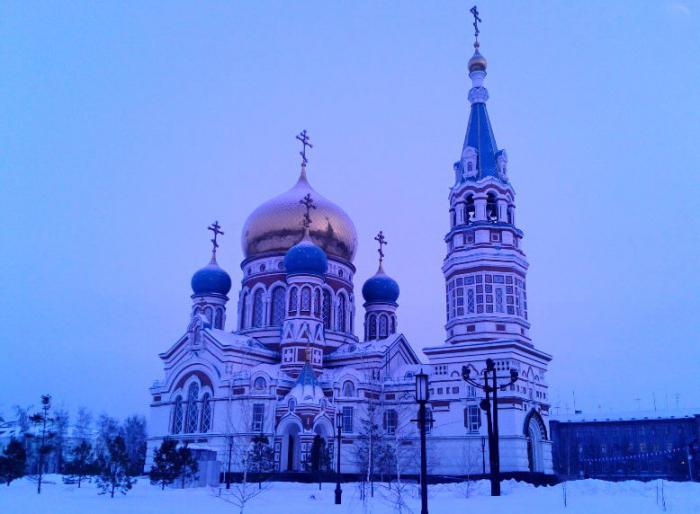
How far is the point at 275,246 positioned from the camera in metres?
42.8

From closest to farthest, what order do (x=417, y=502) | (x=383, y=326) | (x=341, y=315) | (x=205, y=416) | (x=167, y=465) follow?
(x=417, y=502) → (x=167, y=465) → (x=205, y=416) → (x=341, y=315) → (x=383, y=326)

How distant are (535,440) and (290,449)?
11.9 meters

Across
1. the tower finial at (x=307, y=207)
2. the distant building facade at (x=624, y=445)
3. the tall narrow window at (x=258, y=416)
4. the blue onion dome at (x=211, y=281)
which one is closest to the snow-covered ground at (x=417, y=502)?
the tall narrow window at (x=258, y=416)

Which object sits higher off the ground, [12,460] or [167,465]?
[12,460]

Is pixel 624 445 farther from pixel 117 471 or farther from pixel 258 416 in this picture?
pixel 117 471

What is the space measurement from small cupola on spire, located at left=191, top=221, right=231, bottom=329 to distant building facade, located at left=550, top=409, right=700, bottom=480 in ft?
113

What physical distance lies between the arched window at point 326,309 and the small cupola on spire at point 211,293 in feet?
22.7

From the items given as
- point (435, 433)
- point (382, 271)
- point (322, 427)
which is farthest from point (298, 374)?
point (382, 271)

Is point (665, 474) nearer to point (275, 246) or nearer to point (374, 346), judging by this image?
point (374, 346)

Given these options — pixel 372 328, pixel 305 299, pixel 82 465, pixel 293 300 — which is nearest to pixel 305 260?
pixel 305 299

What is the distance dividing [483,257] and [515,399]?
6.73 m

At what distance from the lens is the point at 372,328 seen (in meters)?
43.8

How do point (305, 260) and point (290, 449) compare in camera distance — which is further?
point (305, 260)

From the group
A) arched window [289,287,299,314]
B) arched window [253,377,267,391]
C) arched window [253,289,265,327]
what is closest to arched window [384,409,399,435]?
arched window [253,377,267,391]
